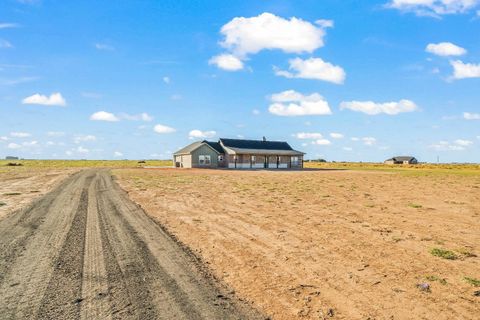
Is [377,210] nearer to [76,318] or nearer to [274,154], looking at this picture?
[76,318]

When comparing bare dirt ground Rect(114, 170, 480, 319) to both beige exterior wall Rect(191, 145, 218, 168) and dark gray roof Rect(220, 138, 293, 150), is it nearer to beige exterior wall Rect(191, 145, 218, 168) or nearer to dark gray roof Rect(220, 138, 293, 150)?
beige exterior wall Rect(191, 145, 218, 168)

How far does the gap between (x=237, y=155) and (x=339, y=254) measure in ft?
178

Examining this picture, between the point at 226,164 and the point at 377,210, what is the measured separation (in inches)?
1962

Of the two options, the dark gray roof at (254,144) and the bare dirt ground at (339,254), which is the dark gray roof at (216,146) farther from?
the bare dirt ground at (339,254)

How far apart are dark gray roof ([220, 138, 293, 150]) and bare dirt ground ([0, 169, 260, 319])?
54679 mm

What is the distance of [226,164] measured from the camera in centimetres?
6456

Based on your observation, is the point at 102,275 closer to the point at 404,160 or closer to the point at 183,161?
the point at 183,161

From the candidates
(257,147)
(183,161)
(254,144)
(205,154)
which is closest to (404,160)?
(254,144)

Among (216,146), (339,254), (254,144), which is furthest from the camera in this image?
(254,144)

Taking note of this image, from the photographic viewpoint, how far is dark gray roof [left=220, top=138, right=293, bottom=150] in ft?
218

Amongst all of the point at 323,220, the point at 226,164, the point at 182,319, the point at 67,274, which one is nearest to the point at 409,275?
the point at 182,319

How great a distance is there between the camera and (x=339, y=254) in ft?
28.2

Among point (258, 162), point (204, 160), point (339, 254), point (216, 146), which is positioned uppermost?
point (216, 146)

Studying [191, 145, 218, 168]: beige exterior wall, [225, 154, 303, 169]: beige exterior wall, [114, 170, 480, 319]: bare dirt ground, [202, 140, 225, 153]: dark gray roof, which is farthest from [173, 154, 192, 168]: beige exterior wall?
[114, 170, 480, 319]: bare dirt ground
